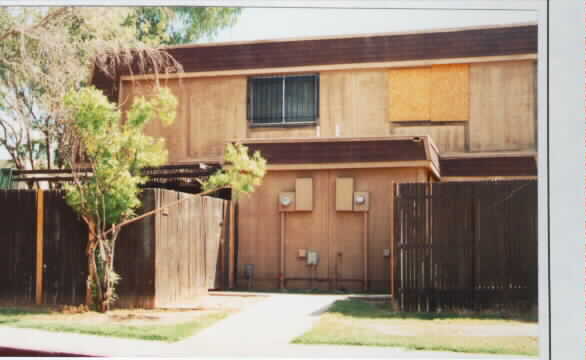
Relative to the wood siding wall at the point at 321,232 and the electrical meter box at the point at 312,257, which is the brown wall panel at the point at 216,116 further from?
the electrical meter box at the point at 312,257

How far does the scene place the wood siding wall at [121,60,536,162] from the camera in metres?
18.5

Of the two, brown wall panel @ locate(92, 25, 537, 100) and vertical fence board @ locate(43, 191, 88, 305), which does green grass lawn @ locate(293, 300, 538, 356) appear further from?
brown wall panel @ locate(92, 25, 537, 100)

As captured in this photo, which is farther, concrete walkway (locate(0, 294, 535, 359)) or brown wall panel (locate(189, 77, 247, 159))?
brown wall panel (locate(189, 77, 247, 159))

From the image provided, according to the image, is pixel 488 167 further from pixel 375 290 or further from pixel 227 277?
pixel 227 277

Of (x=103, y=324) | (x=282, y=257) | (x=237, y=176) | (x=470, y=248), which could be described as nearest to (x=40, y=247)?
(x=103, y=324)

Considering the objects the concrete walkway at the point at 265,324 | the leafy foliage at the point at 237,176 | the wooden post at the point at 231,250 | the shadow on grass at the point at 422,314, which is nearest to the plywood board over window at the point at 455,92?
the wooden post at the point at 231,250

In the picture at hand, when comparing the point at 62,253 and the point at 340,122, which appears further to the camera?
the point at 340,122

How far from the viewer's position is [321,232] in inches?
640

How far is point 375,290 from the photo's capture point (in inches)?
623

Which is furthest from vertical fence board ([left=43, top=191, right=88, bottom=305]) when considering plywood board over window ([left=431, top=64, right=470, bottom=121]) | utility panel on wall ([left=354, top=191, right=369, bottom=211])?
plywood board over window ([left=431, top=64, right=470, bottom=121])

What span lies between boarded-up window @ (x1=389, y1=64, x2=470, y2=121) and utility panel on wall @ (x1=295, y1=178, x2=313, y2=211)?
146 inches

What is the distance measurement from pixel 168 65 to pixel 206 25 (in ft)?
26.2

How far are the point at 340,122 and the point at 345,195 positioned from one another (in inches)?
137

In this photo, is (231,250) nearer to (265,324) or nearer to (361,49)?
(265,324)
